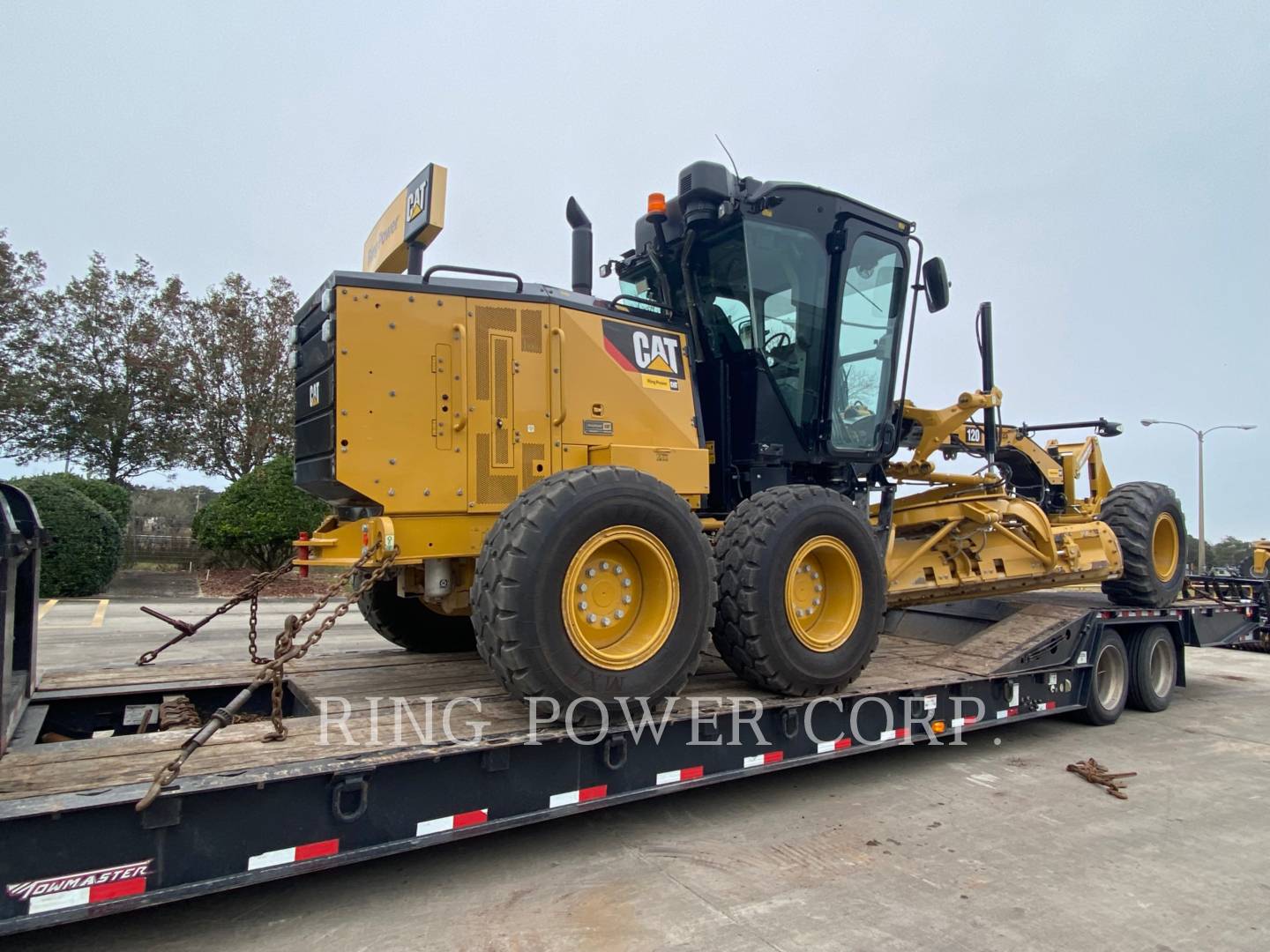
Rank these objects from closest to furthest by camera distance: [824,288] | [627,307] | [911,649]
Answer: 1. [627,307]
2. [824,288]
3. [911,649]

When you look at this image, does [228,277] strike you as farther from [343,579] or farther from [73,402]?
[343,579]

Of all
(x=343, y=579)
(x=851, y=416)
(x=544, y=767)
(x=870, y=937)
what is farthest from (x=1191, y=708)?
(x=343, y=579)

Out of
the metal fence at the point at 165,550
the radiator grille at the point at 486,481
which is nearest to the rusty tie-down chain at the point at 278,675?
the radiator grille at the point at 486,481

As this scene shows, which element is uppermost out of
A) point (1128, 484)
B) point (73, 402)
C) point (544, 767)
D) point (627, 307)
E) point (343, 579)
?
point (73, 402)

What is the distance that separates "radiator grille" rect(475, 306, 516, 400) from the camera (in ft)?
15.0

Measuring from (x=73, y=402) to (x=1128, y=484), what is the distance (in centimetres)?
2352

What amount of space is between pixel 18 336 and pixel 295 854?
76.6ft

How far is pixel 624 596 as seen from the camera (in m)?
4.29

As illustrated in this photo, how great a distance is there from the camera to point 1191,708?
8.09m

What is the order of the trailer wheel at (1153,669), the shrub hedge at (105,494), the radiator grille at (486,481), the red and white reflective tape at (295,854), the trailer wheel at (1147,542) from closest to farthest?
the red and white reflective tape at (295,854), the radiator grille at (486,481), the trailer wheel at (1153,669), the trailer wheel at (1147,542), the shrub hedge at (105,494)

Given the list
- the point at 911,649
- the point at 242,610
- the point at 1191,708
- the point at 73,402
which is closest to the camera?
the point at 911,649

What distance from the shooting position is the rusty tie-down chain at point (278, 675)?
291 centimetres

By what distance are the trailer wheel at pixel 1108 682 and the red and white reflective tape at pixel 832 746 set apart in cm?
313

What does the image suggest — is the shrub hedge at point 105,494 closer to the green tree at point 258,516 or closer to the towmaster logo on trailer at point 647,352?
the green tree at point 258,516
